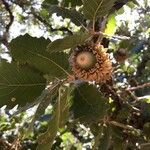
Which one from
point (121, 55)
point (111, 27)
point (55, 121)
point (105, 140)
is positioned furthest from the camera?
point (121, 55)

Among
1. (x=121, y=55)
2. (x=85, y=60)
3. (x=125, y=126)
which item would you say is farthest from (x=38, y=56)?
(x=121, y=55)

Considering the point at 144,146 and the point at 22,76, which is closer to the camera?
the point at 22,76

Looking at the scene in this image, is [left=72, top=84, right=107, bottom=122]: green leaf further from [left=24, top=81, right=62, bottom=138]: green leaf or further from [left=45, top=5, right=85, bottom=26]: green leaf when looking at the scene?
[left=45, top=5, right=85, bottom=26]: green leaf

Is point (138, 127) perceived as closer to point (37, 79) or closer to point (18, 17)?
point (37, 79)

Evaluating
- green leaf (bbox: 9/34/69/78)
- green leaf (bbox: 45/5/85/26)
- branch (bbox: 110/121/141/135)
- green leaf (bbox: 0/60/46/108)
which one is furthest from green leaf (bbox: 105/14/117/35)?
branch (bbox: 110/121/141/135)

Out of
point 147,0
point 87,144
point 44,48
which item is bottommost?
point 87,144

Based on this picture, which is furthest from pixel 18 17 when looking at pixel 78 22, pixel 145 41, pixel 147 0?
pixel 78 22

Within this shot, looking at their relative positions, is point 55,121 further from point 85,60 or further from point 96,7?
point 96,7
